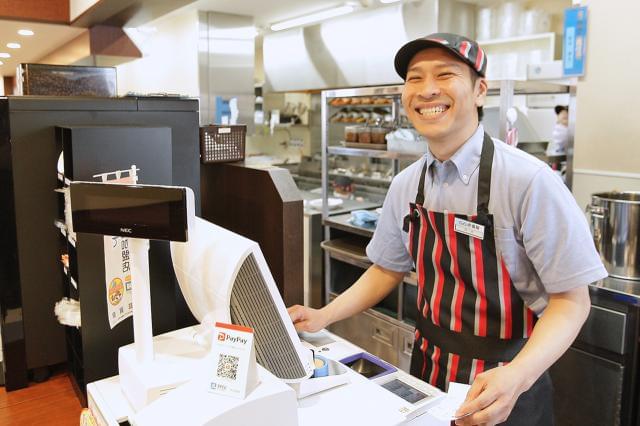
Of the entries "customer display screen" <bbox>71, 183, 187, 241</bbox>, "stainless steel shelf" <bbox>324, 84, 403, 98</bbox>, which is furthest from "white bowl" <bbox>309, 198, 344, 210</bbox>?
"customer display screen" <bbox>71, 183, 187, 241</bbox>

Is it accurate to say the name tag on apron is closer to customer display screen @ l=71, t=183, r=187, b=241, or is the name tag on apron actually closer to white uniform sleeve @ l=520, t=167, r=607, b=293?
white uniform sleeve @ l=520, t=167, r=607, b=293

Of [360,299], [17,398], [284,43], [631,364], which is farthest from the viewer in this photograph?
[284,43]

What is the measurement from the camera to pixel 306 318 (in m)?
1.52

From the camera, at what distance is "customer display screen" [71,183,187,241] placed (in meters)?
0.95

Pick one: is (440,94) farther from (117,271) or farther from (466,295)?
(117,271)

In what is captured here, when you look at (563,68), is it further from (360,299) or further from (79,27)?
(79,27)

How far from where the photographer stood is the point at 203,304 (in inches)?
43.6

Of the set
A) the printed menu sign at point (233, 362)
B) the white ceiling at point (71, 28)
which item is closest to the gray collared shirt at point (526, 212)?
the printed menu sign at point (233, 362)

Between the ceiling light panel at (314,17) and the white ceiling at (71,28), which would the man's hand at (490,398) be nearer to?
the white ceiling at (71,28)

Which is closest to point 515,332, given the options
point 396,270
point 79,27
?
point 396,270

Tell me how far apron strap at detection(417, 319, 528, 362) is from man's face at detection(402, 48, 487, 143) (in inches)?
23.0

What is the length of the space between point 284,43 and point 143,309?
5269mm

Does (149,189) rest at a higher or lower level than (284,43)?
lower

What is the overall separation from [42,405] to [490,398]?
1.15 metres
